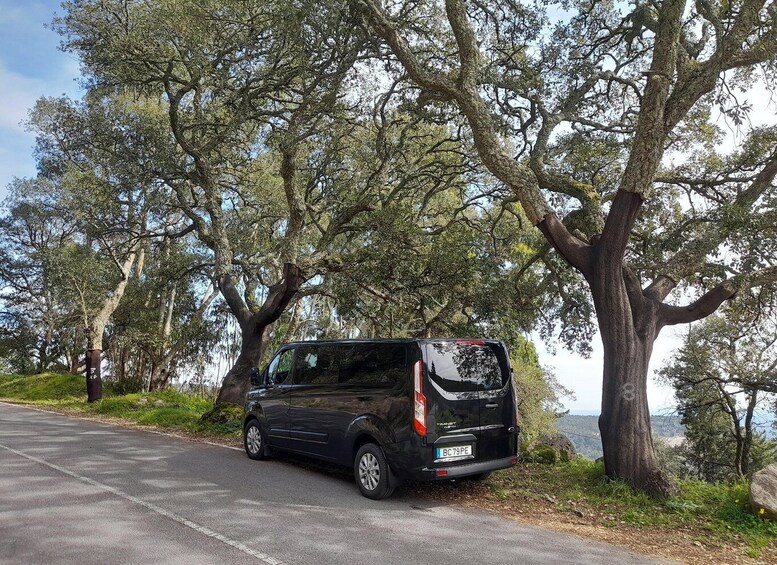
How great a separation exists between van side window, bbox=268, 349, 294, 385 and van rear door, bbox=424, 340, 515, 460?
9.93 feet

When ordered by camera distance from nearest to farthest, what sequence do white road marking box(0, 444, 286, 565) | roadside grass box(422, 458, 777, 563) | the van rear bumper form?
white road marking box(0, 444, 286, 565), roadside grass box(422, 458, 777, 563), the van rear bumper

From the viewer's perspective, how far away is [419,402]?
6.20 m

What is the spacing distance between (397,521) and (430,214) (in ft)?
41.2

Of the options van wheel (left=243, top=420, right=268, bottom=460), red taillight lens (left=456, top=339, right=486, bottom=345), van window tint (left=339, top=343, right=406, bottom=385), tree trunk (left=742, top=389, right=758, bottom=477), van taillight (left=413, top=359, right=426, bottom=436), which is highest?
red taillight lens (left=456, top=339, right=486, bottom=345)

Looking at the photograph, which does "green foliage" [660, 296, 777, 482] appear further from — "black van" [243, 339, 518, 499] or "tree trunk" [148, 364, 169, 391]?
"tree trunk" [148, 364, 169, 391]

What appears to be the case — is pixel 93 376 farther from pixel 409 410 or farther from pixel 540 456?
pixel 409 410

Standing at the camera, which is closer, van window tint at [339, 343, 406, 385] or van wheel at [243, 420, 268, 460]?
van window tint at [339, 343, 406, 385]

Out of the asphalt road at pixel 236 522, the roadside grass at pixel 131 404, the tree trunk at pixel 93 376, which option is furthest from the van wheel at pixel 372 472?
the tree trunk at pixel 93 376

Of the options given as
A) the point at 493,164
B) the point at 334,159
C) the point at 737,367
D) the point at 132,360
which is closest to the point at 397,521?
the point at 493,164

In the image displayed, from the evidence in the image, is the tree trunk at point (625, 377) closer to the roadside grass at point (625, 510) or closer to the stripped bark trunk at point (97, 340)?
the roadside grass at point (625, 510)

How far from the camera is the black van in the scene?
6.22 meters

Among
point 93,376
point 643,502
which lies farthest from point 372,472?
point 93,376

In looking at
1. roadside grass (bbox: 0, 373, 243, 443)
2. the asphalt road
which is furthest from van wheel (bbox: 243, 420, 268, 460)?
roadside grass (bbox: 0, 373, 243, 443)

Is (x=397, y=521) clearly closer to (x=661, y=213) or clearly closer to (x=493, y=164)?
(x=493, y=164)
